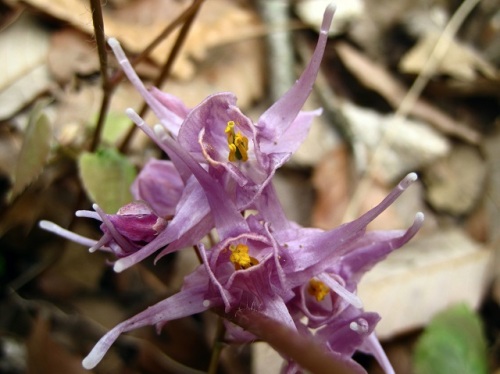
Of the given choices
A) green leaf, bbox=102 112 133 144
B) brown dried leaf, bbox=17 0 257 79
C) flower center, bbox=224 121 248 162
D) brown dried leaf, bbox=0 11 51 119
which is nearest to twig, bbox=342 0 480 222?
brown dried leaf, bbox=17 0 257 79

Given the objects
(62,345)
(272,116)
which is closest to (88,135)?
(62,345)

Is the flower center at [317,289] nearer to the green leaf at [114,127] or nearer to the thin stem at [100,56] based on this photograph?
the thin stem at [100,56]

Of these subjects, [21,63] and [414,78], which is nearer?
[21,63]

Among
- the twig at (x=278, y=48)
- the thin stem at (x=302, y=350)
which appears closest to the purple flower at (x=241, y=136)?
the thin stem at (x=302, y=350)

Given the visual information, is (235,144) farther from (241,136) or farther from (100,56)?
(100,56)

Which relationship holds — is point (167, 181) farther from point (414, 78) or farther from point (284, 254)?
point (414, 78)

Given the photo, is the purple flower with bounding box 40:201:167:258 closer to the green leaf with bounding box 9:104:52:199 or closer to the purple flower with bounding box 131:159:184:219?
the purple flower with bounding box 131:159:184:219
